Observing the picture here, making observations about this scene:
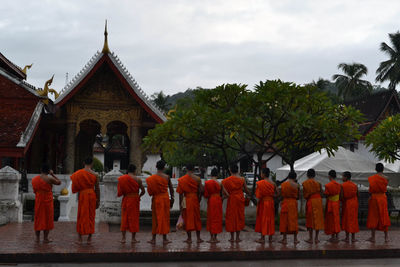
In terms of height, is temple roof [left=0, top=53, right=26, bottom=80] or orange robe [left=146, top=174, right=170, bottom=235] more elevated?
temple roof [left=0, top=53, right=26, bottom=80]

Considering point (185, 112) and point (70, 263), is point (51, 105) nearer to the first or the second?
point (185, 112)

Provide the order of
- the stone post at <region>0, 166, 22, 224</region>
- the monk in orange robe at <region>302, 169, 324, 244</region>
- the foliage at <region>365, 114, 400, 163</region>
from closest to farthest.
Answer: the monk in orange robe at <region>302, 169, 324, 244</region>, the stone post at <region>0, 166, 22, 224</region>, the foliage at <region>365, 114, 400, 163</region>

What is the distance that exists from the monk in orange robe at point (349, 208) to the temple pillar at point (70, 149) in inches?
429

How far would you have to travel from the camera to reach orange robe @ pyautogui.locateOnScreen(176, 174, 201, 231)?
8.83 meters

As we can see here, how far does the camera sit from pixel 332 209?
9.37 metres

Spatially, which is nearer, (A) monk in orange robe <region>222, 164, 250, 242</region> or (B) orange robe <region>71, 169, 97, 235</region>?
(B) orange robe <region>71, 169, 97, 235</region>

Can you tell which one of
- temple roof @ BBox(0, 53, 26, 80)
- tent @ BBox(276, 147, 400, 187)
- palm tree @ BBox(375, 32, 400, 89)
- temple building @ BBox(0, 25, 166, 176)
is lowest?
tent @ BBox(276, 147, 400, 187)

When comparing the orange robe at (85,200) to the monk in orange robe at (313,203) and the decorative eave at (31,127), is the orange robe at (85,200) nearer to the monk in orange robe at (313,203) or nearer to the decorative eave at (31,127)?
the monk in orange robe at (313,203)

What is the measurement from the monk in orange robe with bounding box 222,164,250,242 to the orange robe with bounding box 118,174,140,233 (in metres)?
1.81

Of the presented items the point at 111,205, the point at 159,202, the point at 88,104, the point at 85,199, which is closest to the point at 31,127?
the point at 88,104

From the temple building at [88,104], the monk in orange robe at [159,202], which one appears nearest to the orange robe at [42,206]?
the monk in orange robe at [159,202]

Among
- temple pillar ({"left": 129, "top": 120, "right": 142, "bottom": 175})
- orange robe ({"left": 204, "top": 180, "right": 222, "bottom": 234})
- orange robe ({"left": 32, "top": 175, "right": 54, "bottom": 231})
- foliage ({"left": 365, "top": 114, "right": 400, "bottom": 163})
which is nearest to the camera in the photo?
orange robe ({"left": 32, "top": 175, "right": 54, "bottom": 231})

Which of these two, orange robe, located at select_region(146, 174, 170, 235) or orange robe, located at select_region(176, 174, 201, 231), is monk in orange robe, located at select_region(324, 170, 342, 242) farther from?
orange robe, located at select_region(146, 174, 170, 235)

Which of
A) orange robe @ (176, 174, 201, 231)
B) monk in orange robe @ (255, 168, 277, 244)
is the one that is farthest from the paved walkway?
orange robe @ (176, 174, 201, 231)
